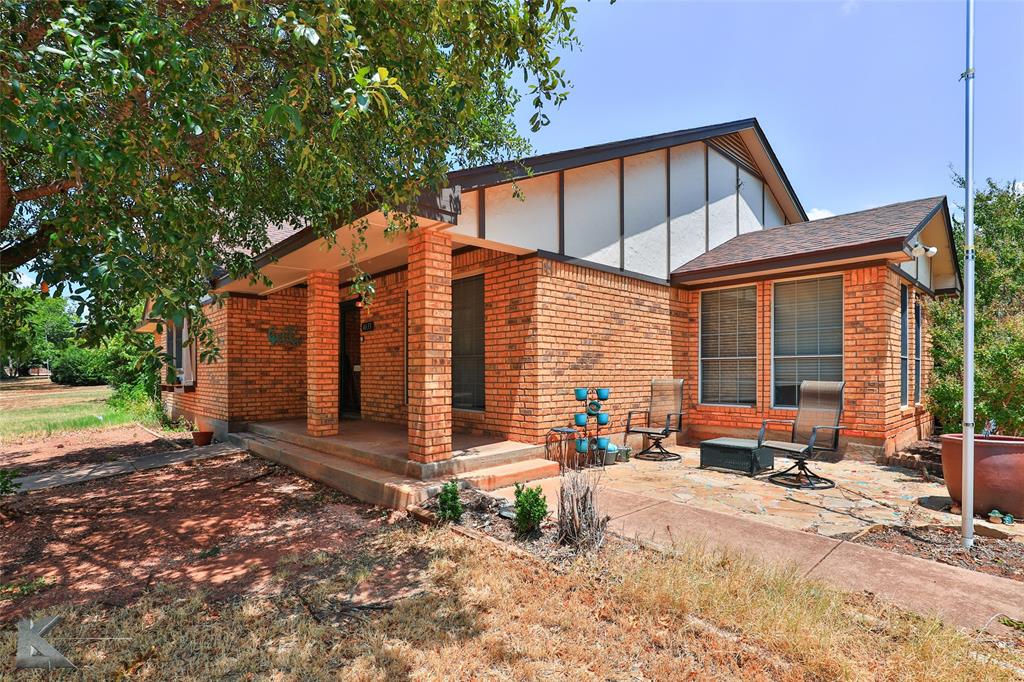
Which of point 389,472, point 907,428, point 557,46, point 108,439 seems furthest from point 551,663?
point 108,439

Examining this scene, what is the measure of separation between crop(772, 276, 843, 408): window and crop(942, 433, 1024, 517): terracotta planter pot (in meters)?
3.05

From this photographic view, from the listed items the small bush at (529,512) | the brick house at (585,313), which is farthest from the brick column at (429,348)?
the small bush at (529,512)

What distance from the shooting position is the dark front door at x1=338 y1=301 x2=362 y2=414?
1141 centimetres

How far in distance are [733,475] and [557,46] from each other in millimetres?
5457

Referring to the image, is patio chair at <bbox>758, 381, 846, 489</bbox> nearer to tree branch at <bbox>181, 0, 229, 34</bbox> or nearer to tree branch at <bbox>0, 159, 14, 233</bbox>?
tree branch at <bbox>181, 0, 229, 34</bbox>

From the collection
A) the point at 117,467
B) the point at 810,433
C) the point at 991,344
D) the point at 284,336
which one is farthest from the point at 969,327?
the point at 117,467

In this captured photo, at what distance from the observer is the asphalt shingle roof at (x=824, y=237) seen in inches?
288

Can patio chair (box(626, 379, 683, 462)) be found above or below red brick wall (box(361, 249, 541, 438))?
below

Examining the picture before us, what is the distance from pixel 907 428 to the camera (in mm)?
8438

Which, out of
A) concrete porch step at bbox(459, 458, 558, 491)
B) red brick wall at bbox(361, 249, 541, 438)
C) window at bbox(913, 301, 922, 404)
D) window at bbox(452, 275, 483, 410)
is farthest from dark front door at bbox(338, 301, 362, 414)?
window at bbox(913, 301, 922, 404)

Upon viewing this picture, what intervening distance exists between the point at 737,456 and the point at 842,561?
10.2 feet

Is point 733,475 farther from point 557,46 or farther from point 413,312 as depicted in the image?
point 557,46

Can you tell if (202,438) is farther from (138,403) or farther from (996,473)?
(996,473)

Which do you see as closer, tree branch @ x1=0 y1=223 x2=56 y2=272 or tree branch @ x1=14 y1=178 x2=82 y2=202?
tree branch @ x1=14 y1=178 x2=82 y2=202
